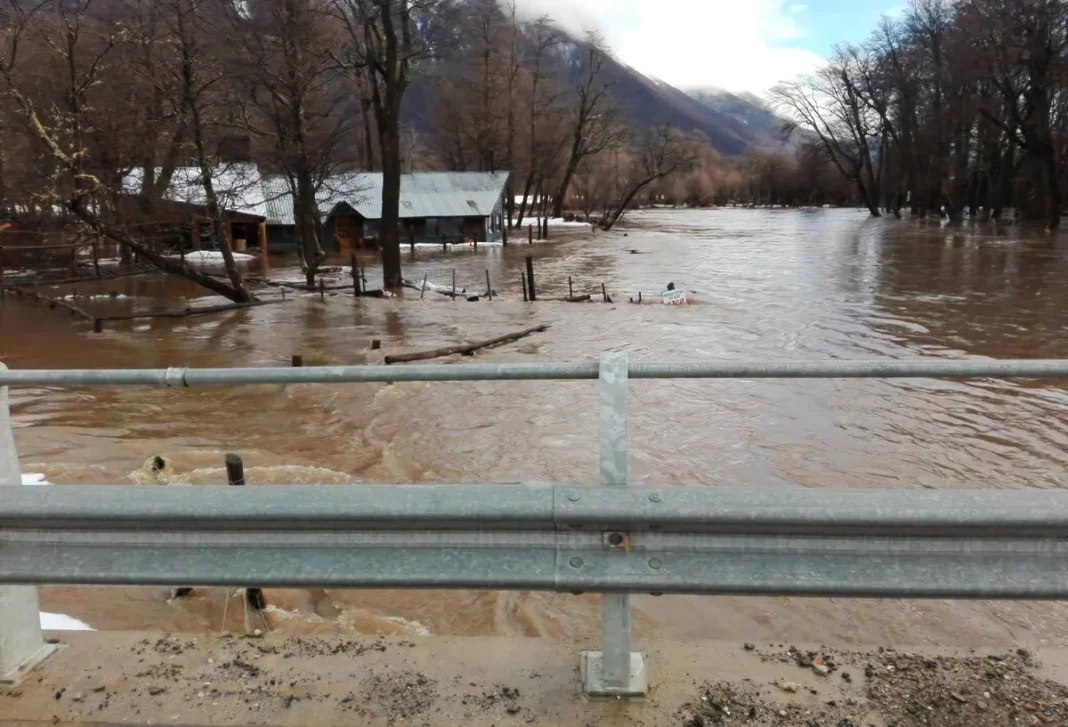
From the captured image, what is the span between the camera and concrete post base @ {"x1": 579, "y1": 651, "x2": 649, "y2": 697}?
2590 millimetres

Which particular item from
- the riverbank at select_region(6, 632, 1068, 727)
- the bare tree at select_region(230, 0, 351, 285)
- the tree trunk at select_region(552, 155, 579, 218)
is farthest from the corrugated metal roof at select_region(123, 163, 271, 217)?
the tree trunk at select_region(552, 155, 579, 218)

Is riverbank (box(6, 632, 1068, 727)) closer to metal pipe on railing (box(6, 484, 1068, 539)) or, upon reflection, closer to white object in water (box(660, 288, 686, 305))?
metal pipe on railing (box(6, 484, 1068, 539))

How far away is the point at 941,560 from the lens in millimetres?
2367

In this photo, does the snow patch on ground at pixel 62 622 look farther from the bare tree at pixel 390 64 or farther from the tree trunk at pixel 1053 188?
the tree trunk at pixel 1053 188

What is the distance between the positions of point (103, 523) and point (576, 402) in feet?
34.5

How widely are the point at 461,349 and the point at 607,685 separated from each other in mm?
13453

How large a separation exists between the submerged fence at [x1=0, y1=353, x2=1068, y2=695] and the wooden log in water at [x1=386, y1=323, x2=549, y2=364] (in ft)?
33.8

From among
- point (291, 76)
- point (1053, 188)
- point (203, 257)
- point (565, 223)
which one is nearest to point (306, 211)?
point (291, 76)

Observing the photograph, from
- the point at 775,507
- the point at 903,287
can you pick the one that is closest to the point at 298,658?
the point at 775,507

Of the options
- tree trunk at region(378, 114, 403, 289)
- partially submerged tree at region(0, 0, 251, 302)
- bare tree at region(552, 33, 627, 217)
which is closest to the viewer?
partially submerged tree at region(0, 0, 251, 302)

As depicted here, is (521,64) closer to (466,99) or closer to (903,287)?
(466,99)

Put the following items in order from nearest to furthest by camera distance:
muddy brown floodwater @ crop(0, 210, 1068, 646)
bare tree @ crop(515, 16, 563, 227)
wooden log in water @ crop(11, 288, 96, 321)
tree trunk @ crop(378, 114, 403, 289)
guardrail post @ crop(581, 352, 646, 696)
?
guardrail post @ crop(581, 352, 646, 696) → muddy brown floodwater @ crop(0, 210, 1068, 646) → wooden log in water @ crop(11, 288, 96, 321) → tree trunk @ crop(378, 114, 403, 289) → bare tree @ crop(515, 16, 563, 227)

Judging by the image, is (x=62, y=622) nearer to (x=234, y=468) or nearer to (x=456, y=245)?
(x=234, y=468)

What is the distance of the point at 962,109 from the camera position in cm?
6266
